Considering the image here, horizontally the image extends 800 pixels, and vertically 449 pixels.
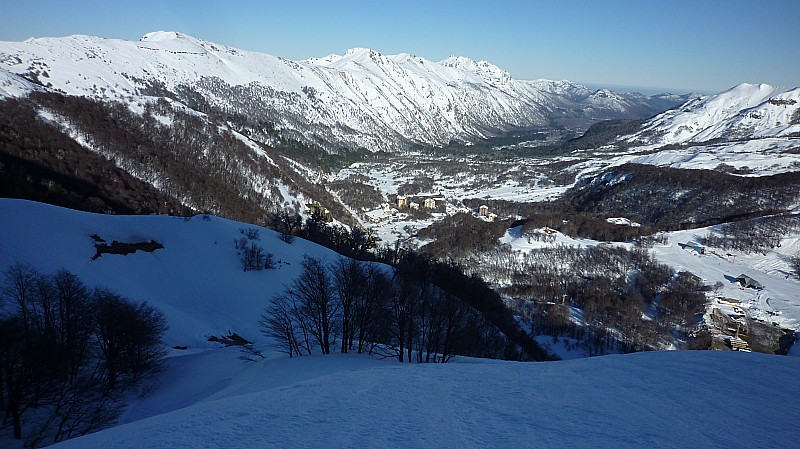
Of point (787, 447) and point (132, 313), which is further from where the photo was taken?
point (132, 313)

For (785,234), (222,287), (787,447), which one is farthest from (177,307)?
(785,234)

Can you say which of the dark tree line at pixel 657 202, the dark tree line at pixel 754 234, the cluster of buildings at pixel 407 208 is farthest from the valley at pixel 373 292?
the cluster of buildings at pixel 407 208

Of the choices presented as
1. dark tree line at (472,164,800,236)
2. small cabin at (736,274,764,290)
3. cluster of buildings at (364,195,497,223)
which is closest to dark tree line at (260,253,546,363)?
small cabin at (736,274,764,290)

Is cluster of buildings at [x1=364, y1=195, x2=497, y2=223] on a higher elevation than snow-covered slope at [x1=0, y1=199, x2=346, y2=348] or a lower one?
higher

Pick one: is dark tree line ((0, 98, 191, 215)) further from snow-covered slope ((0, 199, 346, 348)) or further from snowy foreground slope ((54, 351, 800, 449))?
snowy foreground slope ((54, 351, 800, 449))

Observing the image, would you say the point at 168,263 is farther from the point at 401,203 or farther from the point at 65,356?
the point at 401,203

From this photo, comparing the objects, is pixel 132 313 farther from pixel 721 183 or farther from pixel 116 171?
pixel 721 183
